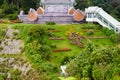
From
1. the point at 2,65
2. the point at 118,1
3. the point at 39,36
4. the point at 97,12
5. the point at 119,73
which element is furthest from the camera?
the point at 118,1

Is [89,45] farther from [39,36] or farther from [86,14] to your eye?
[86,14]

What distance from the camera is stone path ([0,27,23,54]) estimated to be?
151 ft

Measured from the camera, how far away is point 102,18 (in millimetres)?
57469

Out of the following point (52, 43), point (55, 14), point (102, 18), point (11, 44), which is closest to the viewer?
point (11, 44)

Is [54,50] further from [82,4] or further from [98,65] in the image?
Answer: [82,4]

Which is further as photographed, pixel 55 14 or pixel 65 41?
pixel 55 14

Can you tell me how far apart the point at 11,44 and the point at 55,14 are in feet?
51.0

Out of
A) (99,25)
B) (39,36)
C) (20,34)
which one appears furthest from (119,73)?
(99,25)

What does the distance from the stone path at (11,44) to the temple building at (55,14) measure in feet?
34.0

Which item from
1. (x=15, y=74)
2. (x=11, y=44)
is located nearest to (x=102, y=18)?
(x=11, y=44)

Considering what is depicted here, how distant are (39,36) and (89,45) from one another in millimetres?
11687

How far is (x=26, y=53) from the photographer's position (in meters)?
44.3

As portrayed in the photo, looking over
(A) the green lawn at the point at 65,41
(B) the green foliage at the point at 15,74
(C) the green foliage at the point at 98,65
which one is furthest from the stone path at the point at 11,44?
(C) the green foliage at the point at 98,65

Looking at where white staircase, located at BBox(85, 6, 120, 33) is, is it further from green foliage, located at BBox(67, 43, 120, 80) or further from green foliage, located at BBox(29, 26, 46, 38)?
green foliage, located at BBox(67, 43, 120, 80)
